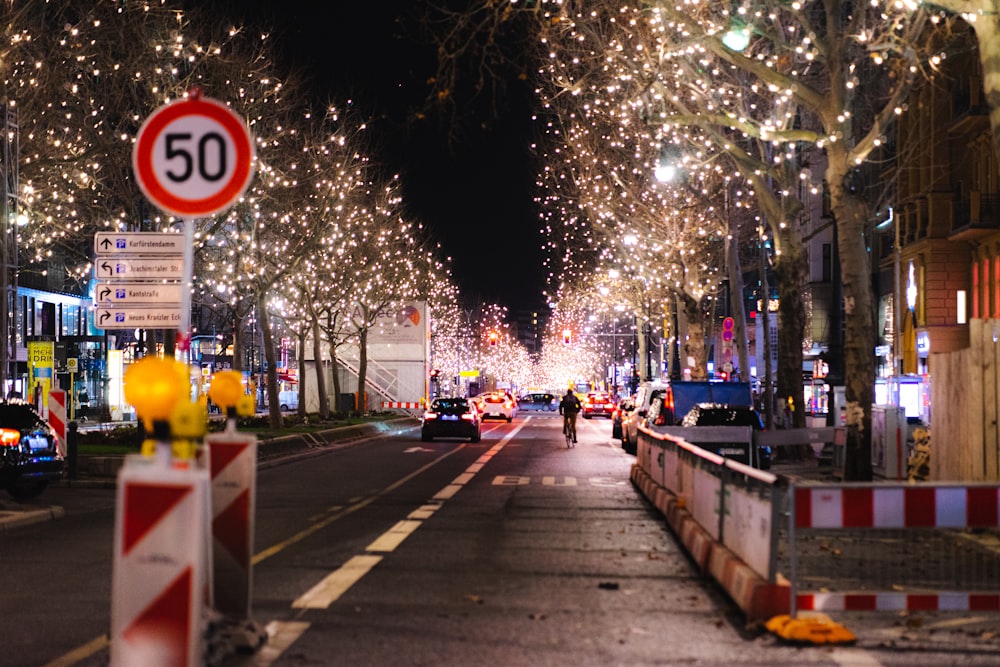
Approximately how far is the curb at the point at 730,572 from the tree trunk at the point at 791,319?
13748 mm

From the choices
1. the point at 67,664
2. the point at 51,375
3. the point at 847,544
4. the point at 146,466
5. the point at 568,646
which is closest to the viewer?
the point at 146,466

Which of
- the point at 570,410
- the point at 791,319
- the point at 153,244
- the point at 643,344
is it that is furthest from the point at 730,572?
the point at 643,344

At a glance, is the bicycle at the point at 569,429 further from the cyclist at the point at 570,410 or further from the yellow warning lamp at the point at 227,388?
the yellow warning lamp at the point at 227,388

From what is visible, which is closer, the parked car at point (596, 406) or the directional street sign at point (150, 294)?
the directional street sign at point (150, 294)

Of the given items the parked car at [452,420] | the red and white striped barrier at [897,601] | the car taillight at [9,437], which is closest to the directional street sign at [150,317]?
the car taillight at [9,437]

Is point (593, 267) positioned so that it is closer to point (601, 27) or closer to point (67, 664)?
point (601, 27)

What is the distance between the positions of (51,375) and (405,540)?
1435 inches

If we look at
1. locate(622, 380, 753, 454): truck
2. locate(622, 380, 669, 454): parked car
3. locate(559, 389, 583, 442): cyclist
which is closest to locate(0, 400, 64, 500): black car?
locate(622, 380, 753, 454): truck

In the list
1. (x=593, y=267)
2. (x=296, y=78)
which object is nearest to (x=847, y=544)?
(x=296, y=78)

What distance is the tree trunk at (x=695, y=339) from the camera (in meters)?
48.2

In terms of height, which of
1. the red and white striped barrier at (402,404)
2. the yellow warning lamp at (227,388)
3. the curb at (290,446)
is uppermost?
the yellow warning lamp at (227,388)

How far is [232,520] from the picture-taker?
26.2ft

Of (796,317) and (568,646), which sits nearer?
(568,646)

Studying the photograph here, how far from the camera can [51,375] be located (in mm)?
46688
